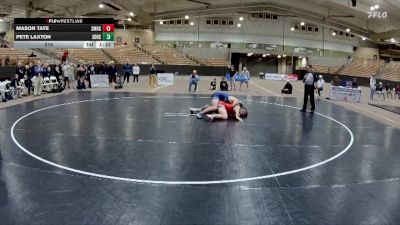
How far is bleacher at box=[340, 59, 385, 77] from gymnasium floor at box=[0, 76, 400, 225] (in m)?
33.9

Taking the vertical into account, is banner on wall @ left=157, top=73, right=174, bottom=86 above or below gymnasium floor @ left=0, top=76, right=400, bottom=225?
above

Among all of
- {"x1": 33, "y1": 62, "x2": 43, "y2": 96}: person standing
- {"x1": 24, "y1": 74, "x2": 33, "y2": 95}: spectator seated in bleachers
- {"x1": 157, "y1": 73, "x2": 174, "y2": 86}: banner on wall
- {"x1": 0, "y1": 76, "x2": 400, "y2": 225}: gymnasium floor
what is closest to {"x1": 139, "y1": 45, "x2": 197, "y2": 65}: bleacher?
{"x1": 157, "y1": 73, "x2": 174, "y2": 86}: banner on wall

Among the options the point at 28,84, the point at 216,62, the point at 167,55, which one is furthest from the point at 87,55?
the point at 28,84

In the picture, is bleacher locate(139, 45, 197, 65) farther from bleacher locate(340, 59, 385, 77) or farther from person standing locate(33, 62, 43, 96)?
person standing locate(33, 62, 43, 96)

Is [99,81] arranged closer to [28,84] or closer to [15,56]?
[28,84]

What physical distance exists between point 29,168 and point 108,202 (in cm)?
252

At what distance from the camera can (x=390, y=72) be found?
40875 millimetres

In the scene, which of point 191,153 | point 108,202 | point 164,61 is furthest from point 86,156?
point 164,61

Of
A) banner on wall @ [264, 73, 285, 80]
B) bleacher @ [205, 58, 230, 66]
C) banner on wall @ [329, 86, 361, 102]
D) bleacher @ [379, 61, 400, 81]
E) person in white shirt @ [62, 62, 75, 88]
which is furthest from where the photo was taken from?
bleacher @ [205, 58, 230, 66]

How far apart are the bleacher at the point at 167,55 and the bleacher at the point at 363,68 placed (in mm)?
19177

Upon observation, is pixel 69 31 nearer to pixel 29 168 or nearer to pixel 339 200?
pixel 29 168

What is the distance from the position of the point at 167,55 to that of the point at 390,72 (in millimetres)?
25177
